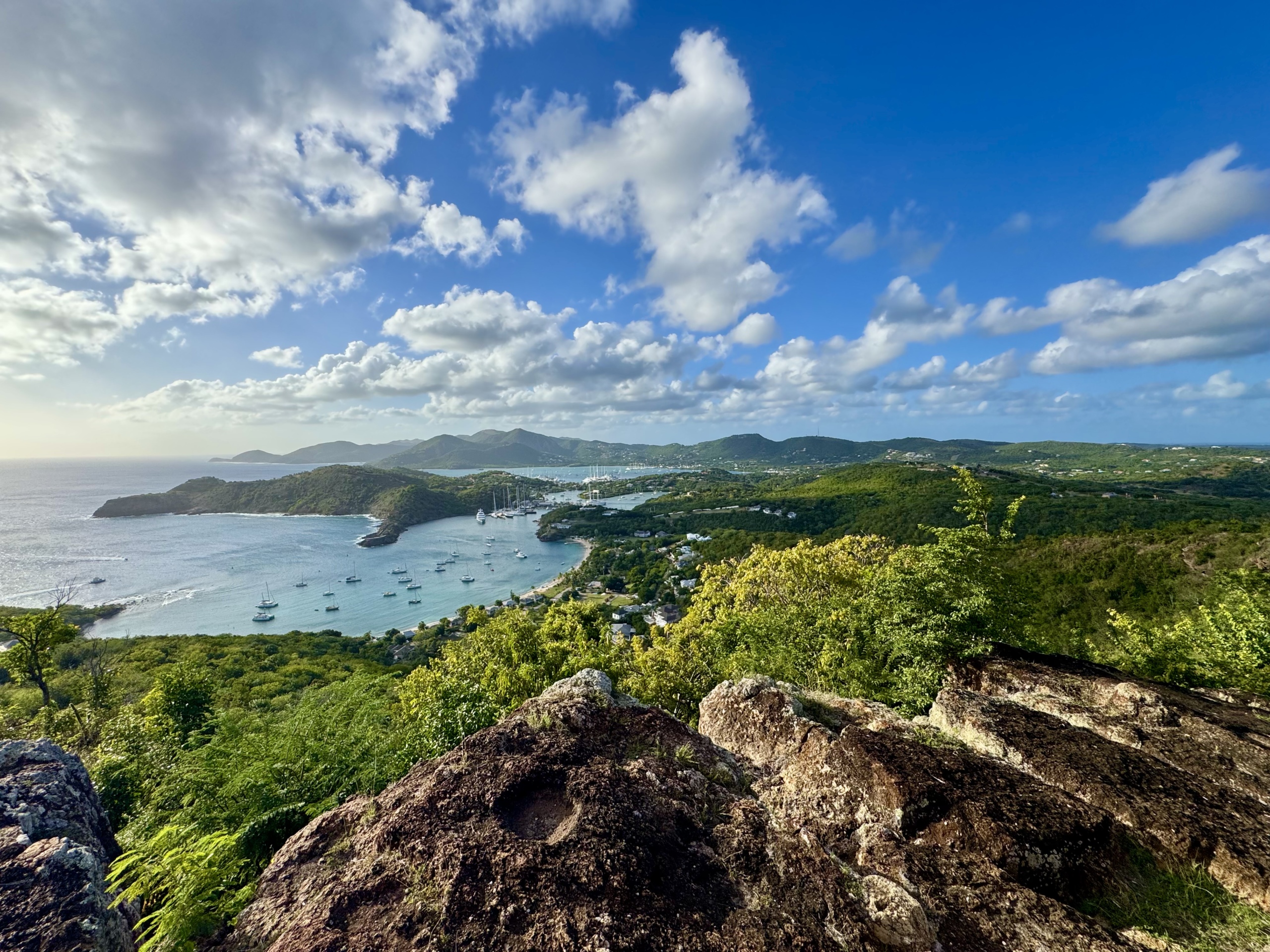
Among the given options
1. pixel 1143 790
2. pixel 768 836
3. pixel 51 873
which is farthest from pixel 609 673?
pixel 1143 790

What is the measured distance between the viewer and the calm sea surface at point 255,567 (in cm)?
6019

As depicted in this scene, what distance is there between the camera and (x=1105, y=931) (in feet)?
12.0

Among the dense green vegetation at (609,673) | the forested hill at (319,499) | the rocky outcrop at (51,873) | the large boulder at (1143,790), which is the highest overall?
the rocky outcrop at (51,873)

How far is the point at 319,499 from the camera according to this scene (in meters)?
144

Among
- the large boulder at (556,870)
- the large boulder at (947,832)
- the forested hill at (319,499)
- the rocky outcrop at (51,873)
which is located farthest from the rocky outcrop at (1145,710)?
the forested hill at (319,499)

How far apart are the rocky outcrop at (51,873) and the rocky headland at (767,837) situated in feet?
0.17

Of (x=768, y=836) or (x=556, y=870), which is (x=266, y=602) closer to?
(x=556, y=870)

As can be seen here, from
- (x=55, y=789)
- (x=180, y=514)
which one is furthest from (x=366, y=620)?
(x=180, y=514)

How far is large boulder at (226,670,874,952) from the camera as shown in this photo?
11.0ft

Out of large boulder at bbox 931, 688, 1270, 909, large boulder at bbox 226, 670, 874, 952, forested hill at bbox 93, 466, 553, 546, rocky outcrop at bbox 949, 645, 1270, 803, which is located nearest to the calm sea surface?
forested hill at bbox 93, 466, 553, 546

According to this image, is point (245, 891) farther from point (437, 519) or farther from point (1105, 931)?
point (437, 519)

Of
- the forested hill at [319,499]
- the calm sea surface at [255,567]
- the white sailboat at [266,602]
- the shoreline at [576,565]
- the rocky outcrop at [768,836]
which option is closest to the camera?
the rocky outcrop at [768,836]

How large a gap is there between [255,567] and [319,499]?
69.0 m

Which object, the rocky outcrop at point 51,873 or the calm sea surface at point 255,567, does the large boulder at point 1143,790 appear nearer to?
the rocky outcrop at point 51,873
